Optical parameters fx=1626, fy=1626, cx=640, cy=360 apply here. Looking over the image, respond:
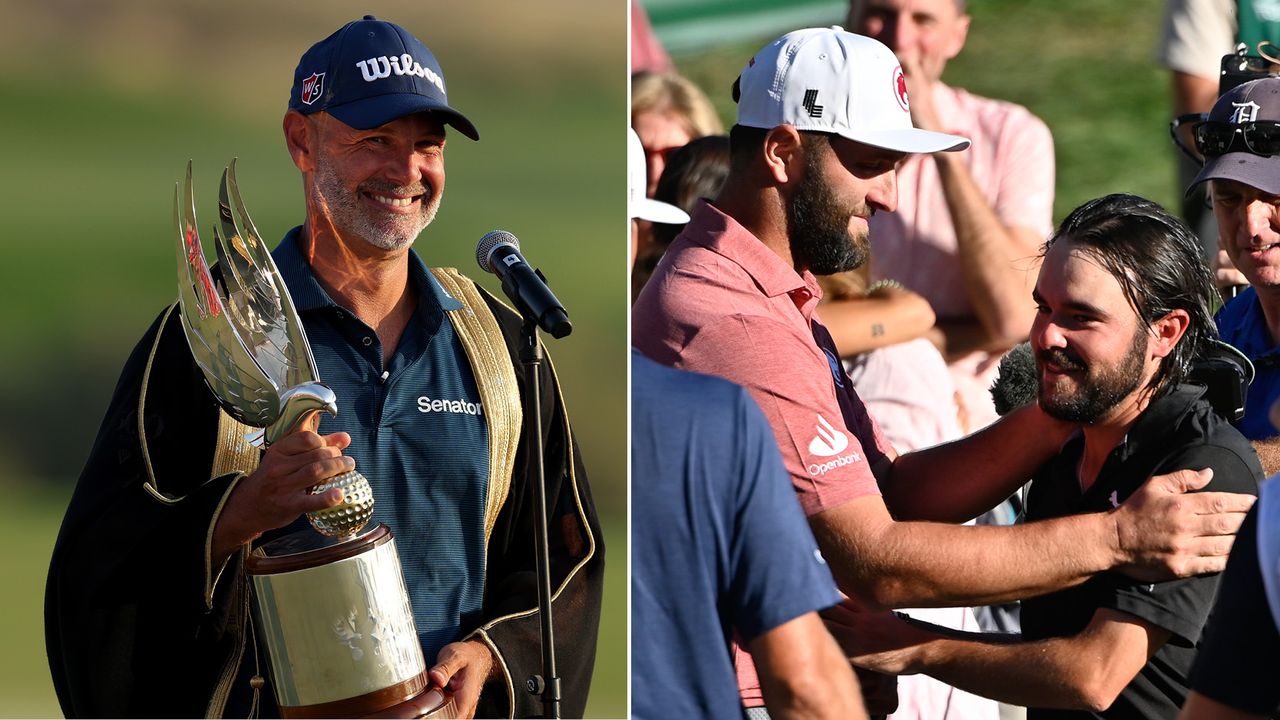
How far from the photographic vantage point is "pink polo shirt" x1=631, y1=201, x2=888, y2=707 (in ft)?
9.75

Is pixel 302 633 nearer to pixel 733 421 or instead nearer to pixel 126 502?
pixel 126 502

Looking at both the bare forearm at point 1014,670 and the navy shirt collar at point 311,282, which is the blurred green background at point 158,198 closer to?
the navy shirt collar at point 311,282

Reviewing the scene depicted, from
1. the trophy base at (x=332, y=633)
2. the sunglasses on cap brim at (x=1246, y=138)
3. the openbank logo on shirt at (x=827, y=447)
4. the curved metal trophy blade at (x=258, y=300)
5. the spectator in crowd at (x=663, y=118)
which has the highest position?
the spectator in crowd at (x=663, y=118)

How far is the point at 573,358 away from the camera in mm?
3480

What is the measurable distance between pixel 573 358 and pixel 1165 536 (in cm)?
128

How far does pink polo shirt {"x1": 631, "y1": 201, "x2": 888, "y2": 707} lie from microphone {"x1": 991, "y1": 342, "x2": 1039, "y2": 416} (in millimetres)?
911

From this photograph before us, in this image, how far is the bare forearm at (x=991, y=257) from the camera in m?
4.58

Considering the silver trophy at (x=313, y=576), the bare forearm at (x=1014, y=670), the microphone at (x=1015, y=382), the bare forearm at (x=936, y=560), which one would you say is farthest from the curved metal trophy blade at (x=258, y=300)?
the microphone at (x=1015, y=382)

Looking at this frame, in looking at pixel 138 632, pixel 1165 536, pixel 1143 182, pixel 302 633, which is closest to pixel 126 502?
pixel 138 632

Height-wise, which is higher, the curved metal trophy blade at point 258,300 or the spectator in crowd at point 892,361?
the curved metal trophy blade at point 258,300

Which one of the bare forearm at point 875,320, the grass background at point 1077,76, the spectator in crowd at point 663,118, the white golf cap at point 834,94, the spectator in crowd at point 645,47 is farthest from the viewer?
the grass background at point 1077,76

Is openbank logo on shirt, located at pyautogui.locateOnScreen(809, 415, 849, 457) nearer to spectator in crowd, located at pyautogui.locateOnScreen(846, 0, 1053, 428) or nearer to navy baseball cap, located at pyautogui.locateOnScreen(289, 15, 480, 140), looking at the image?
navy baseball cap, located at pyautogui.locateOnScreen(289, 15, 480, 140)

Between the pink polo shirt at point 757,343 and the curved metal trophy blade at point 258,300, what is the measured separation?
2.19ft

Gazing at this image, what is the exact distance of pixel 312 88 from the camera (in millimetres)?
2908
